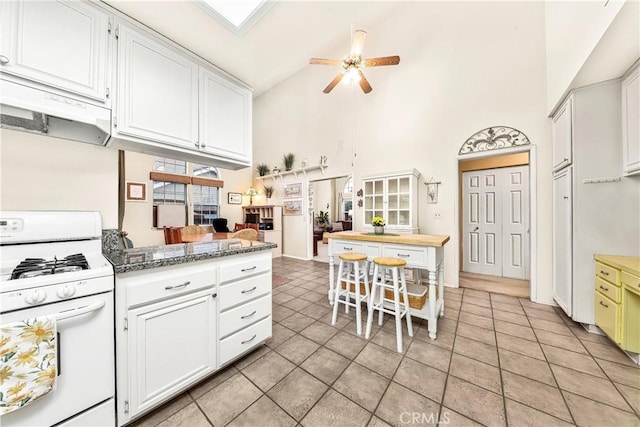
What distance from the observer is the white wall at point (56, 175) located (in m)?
1.28

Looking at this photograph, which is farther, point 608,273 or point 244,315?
point 608,273

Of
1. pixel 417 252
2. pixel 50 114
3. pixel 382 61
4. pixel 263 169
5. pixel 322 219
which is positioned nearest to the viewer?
pixel 50 114

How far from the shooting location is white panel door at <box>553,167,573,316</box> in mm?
2332

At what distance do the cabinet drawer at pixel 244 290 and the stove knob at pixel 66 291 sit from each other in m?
0.74

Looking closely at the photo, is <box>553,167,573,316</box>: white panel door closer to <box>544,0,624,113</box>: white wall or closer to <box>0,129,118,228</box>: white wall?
<box>544,0,624,113</box>: white wall

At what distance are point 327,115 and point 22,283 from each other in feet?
17.3

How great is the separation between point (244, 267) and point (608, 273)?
3169 mm

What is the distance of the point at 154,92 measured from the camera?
158 cm

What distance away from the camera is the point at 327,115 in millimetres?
5227

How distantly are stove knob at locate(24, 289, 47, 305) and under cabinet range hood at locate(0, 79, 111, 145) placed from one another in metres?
0.96

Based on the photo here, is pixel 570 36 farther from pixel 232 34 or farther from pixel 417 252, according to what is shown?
pixel 232 34

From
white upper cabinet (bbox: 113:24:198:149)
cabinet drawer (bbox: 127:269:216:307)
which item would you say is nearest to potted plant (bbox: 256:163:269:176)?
white upper cabinet (bbox: 113:24:198:149)

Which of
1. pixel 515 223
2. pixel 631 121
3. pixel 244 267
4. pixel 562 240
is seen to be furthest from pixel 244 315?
pixel 515 223

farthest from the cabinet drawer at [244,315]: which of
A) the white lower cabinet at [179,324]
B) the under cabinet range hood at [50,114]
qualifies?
the under cabinet range hood at [50,114]
